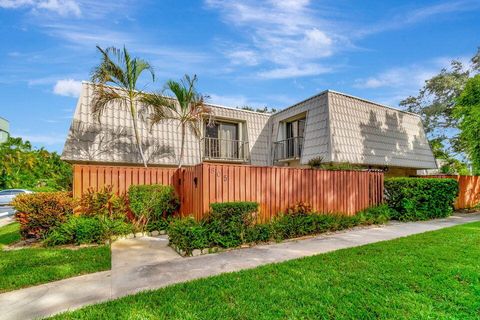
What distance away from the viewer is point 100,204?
7.16 m

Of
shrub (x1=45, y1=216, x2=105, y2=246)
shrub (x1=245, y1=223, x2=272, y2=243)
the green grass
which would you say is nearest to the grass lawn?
shrub (x1=45, y1=216, x2=105, y2=246)

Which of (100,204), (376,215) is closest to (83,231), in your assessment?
(100,204)

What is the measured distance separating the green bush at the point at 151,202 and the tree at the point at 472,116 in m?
14.8

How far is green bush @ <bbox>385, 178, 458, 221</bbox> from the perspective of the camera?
945 cm

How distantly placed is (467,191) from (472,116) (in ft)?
12.2

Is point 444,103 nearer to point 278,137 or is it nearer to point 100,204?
point 278,137

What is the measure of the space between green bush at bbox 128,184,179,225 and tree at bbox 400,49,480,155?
21874mm

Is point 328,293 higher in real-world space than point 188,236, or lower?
lower

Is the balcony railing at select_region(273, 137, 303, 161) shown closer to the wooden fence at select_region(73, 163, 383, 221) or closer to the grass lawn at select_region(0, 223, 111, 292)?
the wooden fence at select_region(73, 163, 383, 221)

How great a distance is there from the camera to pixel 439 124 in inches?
862

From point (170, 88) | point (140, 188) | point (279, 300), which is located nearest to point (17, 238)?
point (140, 188)

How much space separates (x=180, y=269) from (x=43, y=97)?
9727 mm

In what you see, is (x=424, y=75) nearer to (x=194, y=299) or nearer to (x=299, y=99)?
(x=299, y=99)

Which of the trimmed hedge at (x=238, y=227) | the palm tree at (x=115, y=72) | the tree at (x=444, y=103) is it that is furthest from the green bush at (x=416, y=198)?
the tree at (x=444, y=103)
